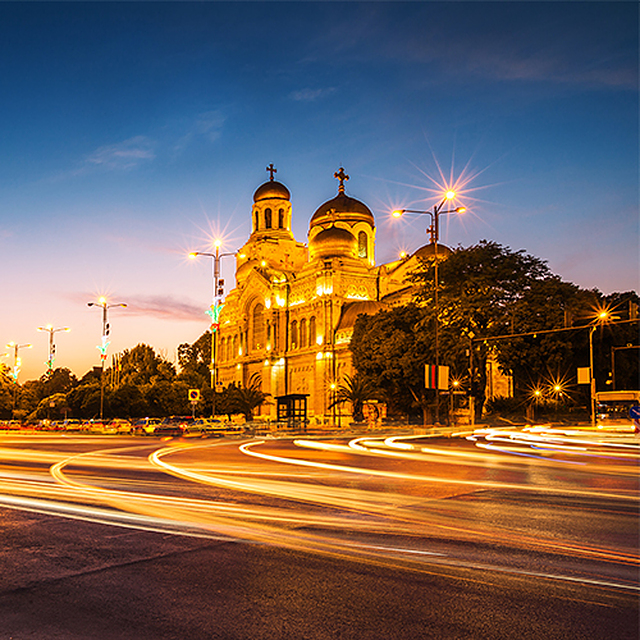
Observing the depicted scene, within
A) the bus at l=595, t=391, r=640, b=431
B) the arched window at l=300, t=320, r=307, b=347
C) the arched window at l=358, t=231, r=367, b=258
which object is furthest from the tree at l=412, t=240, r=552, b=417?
the arched window at l=358, t=231, r=367, b=258

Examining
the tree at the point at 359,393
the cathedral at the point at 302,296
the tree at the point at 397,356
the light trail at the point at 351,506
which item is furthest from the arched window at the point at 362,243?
the light trail at the point at 351,506

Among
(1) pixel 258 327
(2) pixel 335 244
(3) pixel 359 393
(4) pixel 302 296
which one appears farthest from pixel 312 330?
(3) pixel 359 393

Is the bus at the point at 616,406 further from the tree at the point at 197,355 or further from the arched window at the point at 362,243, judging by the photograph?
the tree at the point at 197,355

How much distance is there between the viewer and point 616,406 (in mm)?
38375

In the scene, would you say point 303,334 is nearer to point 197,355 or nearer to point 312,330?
point 312,330

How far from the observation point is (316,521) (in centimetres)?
831

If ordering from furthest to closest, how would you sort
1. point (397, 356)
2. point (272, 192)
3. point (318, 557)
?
point (272, 192) < point (397, 356) < point (318, 557)

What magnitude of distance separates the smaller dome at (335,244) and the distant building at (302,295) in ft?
0.42

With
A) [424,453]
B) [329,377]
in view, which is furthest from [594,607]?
[329,377]

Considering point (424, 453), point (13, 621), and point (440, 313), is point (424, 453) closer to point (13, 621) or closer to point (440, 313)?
point (13, 621)

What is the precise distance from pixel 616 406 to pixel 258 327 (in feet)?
180

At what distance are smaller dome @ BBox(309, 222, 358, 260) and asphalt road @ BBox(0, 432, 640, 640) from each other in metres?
66.2

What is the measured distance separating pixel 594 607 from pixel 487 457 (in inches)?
541

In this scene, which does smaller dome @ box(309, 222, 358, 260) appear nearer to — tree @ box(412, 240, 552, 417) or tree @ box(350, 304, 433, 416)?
tree @ box(350, 304, 433, 416)
